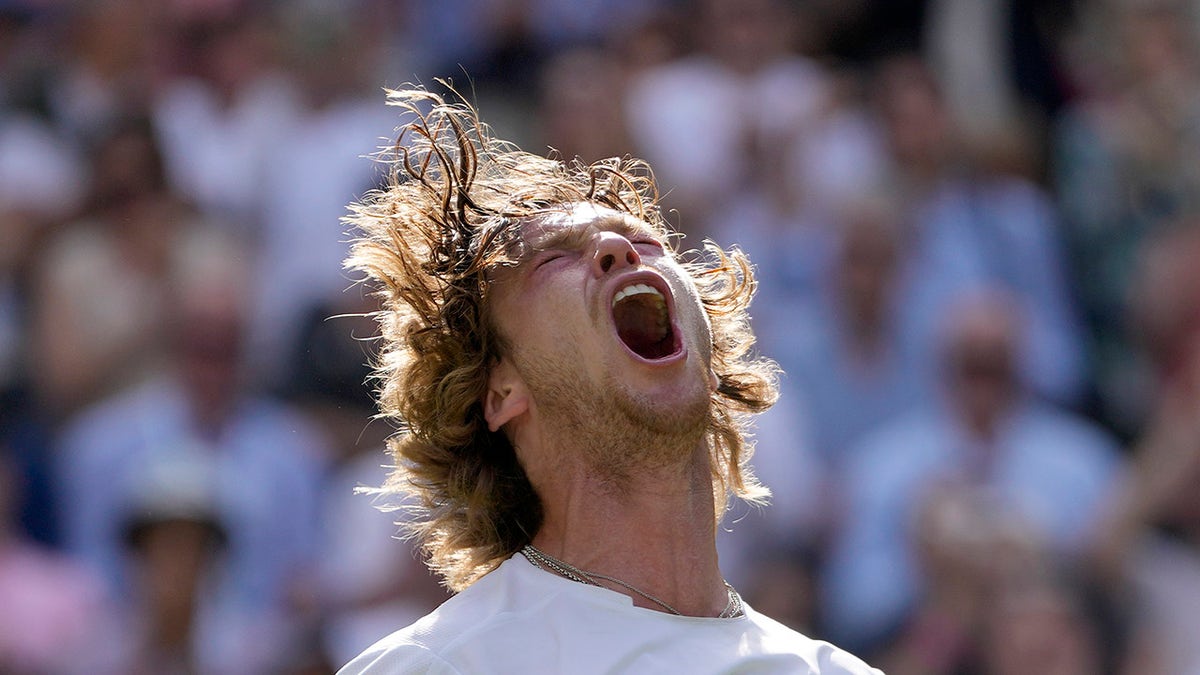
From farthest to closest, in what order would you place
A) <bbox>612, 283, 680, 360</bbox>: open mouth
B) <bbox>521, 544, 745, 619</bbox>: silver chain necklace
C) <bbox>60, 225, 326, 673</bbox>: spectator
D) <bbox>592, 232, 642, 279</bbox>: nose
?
<bbox>60, 225, 326, 673</bbox>: spectator
<bbox>612, 283, 680, 360</bbox>: open mouth
<bbox>592, 232, 642, 279</bbox>: nose
<bbox>521, 544, 745, 619</bbox>: silver chain necklace

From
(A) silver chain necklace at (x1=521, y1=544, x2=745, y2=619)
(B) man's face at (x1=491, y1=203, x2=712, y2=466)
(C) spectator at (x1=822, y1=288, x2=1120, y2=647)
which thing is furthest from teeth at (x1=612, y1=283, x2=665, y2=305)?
(C) spectator at (x1=822, y1=288, x2=1120, y2=647)

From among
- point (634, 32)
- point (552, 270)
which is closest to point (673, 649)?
point (552, 270)

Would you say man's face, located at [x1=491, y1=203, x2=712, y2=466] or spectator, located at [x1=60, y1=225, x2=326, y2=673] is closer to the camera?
man's face, located at [x1=491, y1=203, x2=712, y2=466]

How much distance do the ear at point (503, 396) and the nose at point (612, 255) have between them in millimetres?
249

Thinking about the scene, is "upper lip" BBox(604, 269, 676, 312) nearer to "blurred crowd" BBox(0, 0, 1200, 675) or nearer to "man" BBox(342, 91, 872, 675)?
"man" BBox(342, 91, 872, 675)

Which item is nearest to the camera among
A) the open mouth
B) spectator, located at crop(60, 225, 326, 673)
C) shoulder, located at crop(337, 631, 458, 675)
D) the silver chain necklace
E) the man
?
shoulder, located at crop(337, 631, 458, 675)

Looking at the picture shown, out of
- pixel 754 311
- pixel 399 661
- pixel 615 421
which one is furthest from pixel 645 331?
pixel 754 311

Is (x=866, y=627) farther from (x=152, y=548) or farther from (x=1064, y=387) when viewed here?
(x=152, y=548)

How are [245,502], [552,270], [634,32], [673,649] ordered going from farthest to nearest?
[634,32] → [245,502] → [552,270] → [673,649]

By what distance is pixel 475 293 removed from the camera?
2.95 meters

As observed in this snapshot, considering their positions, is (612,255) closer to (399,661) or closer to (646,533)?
(646,533)

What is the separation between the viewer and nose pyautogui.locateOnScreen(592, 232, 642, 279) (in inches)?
110

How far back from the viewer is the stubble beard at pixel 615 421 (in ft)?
8.95

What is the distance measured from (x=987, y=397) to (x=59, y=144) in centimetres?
415
